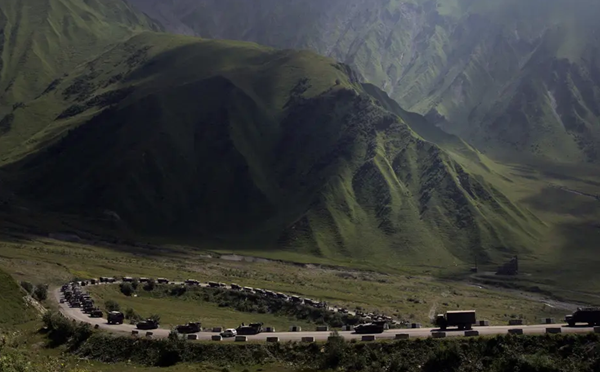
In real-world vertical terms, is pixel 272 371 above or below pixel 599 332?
below

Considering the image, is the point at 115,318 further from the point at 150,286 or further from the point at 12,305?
the point at 150,286

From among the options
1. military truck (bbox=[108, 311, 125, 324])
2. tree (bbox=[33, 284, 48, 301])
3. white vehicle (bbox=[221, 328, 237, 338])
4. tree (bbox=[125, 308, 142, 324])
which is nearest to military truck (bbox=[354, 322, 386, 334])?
white vehicle (bbox=[221, 328, 237, 338])

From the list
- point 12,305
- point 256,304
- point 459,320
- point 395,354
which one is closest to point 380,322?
point 459,320

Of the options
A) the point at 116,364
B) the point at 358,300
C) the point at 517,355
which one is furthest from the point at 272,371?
the point at 358,300

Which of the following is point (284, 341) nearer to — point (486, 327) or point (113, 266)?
point (486, 327)

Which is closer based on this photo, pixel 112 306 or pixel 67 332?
pixel 67 332

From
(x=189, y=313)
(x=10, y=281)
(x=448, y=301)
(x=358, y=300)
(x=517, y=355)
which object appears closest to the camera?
(x=517, y=355)

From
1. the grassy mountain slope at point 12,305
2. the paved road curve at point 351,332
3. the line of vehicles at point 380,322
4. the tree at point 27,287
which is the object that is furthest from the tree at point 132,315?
the tree at point 27,287
